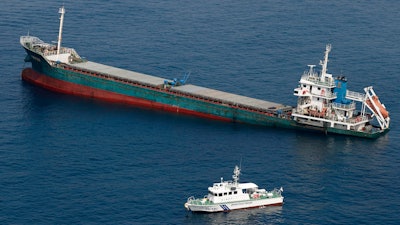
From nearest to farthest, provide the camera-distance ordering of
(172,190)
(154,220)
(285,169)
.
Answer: (154,220) < (172,190) < (285,169)

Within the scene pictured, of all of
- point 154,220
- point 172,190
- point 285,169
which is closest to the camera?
point 154,220

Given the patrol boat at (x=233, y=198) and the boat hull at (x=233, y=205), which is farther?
the patrol boat at (x=233, y=198)

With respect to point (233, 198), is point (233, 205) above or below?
below

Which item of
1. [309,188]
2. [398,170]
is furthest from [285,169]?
[398,170]

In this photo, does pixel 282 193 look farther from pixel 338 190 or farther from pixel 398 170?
pixel 398 170

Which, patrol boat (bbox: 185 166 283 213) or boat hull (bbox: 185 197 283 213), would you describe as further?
patrol boat (bbox: 185 166 283 213)
